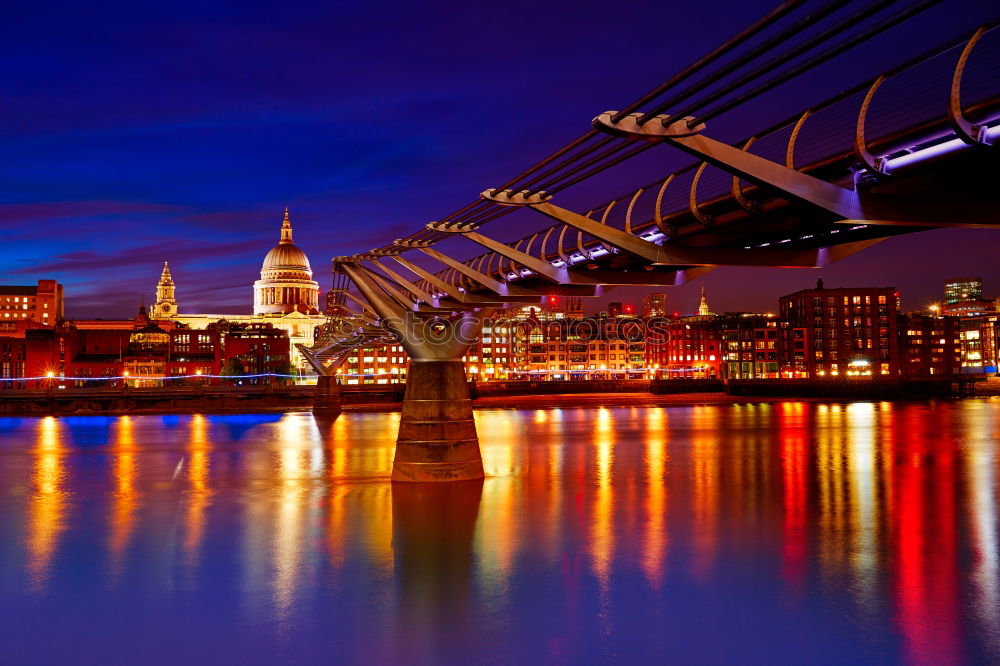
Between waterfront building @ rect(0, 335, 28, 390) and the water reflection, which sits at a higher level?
waterfront building @ rect(0, 335, 28, 390)

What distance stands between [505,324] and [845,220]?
15512 centimetres

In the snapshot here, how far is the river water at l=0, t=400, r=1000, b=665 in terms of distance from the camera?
15883mm

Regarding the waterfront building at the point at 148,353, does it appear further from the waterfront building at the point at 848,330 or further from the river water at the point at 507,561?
the waterfront building at the point at 848,330

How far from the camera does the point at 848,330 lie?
16738 centimetres

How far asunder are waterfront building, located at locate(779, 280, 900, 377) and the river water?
126413 millimetres

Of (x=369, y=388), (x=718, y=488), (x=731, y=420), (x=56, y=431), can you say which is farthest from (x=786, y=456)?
(x=369, y=388)

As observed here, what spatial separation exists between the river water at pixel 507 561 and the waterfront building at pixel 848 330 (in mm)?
126413

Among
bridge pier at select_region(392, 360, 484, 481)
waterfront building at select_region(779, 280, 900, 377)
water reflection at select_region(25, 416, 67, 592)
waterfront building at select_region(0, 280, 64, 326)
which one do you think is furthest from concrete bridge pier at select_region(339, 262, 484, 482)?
waterfront building at select_region(0, 280, 64, 326)

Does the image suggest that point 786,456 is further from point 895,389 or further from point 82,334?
point 82,334

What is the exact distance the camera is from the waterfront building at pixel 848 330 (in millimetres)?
166000

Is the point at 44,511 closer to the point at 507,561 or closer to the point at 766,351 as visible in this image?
the point at 507,561

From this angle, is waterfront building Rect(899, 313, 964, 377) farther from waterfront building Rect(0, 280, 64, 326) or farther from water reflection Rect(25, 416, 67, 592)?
waterfront building Rect(0, 280, 64, 326)

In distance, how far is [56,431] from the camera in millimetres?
66000

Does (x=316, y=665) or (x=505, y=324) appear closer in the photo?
(x=316, y=665)
